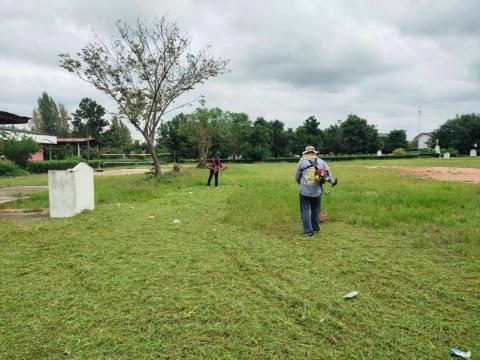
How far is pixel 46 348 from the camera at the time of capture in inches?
99.1

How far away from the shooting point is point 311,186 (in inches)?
230

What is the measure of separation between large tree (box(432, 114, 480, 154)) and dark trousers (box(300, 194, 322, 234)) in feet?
202

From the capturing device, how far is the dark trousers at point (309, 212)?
19.0 ft

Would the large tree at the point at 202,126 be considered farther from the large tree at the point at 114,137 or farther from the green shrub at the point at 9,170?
the large tree at the point at 114,137

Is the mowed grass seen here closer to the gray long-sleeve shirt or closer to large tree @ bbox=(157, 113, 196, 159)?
the gray long-sleeve shirt

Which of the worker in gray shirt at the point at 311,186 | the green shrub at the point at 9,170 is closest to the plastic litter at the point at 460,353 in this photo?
the worker in gray shirt at the point at 311,186

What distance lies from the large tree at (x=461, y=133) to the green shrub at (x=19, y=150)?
5958 centimetres

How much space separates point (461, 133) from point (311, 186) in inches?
2468

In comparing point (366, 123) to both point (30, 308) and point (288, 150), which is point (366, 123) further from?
point (30, 308)

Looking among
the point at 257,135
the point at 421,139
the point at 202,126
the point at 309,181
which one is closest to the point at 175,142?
the point at 257,135

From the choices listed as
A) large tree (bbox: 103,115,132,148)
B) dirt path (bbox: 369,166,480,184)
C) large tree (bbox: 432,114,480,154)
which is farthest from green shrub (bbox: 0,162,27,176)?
large tree (bbox: 432,114,480,154)

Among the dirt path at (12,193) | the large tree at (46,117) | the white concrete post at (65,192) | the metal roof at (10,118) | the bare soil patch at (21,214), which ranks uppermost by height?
the large tree at (46,117)

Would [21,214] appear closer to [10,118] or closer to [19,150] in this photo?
[10,118]

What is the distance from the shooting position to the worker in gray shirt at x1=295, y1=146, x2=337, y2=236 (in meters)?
5.80
